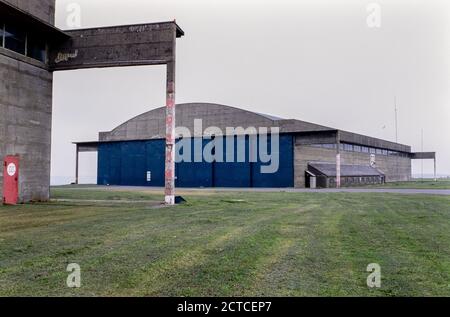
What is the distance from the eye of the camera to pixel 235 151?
4412 centimetres

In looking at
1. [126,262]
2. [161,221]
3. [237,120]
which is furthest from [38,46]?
[237,120]

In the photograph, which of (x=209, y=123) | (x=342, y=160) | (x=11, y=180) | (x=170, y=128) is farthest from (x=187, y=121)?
(x=11, y=180)

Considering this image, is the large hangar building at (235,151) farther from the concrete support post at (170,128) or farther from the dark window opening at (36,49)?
the dark window opening at (36,49)

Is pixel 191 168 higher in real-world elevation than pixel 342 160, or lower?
lower

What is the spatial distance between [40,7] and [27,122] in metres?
5.66

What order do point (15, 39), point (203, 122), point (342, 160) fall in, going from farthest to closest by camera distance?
point (342, 160), point (203, 122), point (15, 39)

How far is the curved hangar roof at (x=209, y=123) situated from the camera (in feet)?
136

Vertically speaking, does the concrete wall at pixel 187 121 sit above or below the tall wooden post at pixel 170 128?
above

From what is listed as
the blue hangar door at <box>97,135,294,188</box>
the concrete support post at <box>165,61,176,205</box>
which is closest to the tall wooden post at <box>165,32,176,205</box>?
the concrete support post at <box>165,61,176,205</box>

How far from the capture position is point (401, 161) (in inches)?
2953

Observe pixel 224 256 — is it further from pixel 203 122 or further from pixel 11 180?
pixel 203 122

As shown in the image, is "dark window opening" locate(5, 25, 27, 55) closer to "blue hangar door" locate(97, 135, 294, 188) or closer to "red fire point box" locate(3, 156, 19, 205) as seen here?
"red fire point box" locate(3, 156, 19, 205)

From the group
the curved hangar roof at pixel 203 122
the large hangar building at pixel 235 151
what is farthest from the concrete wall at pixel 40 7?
the curved hangar roof at pixel 203 122
